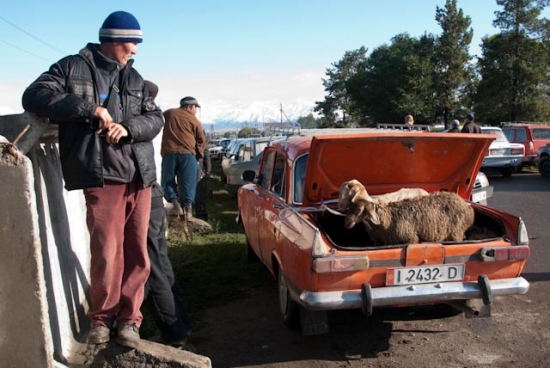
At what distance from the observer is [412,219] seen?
4457mm

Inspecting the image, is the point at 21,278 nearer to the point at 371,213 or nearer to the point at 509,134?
the point at 371,213

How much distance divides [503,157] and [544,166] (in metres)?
1.25

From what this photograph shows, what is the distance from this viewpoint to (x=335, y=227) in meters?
4.98

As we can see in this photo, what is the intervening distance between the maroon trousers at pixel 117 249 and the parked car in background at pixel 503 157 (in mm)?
14968

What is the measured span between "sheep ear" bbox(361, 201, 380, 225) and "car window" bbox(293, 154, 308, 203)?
77 cm

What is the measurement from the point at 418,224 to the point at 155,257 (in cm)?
225

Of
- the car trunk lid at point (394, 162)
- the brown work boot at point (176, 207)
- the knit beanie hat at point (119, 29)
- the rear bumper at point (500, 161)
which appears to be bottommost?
the rear bumper at point (500, 161)

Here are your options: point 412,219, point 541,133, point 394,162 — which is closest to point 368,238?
point 412,219

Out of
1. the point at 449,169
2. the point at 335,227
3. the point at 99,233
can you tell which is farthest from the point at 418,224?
the point at 99,233

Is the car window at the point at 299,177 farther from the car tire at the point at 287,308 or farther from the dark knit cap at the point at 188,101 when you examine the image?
the dark knit cap at the point at 188,101

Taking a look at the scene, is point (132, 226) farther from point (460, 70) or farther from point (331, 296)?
point (460, 70)

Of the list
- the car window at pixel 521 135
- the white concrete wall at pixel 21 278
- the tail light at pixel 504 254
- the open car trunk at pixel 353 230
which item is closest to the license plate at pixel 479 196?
the open car trunk at pixel 353 230

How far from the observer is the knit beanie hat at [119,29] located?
3119 millimetres

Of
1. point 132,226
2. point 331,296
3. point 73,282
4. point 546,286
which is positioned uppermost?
point 132,226
